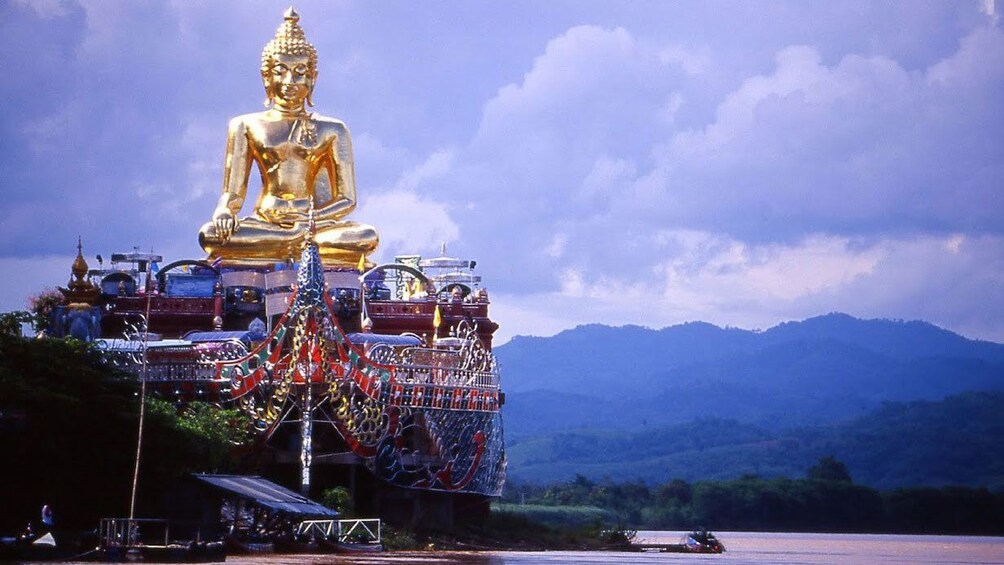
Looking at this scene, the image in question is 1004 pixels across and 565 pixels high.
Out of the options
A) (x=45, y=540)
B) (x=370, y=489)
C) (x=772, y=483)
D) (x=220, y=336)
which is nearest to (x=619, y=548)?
(x=370, y=489)

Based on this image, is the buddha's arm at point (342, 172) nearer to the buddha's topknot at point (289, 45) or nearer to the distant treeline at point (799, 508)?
the buddha's topknot at point (289, 45)

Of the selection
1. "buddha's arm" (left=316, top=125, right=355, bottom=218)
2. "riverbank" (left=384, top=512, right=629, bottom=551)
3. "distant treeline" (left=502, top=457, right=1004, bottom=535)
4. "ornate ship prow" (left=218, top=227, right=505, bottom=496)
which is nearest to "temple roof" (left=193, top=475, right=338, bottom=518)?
"ornate ship prow" (left=218, top=227, right=505, bottom=496)

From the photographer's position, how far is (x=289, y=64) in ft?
169

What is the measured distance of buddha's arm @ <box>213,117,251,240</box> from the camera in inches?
2040

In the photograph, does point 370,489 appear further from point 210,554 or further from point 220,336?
point 210,554

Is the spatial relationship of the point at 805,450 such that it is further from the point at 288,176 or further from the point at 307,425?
the point at 307,425

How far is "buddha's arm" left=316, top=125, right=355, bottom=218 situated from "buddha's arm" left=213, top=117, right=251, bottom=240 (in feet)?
6.45

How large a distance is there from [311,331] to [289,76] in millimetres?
10937

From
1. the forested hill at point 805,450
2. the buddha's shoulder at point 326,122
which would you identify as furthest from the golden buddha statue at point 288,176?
the forested hill at point 805,450

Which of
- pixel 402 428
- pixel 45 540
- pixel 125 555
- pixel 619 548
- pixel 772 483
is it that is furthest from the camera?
pixel 772 483

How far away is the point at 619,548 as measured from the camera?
49781mm

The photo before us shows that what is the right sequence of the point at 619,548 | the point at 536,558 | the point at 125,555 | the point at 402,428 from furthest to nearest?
the point at 619,548, the point at 402,428, the point at 536,558, the point at 125,555

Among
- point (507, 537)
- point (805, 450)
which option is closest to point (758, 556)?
point (507, 537)

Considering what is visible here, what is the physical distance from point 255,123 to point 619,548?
43.3 feet
